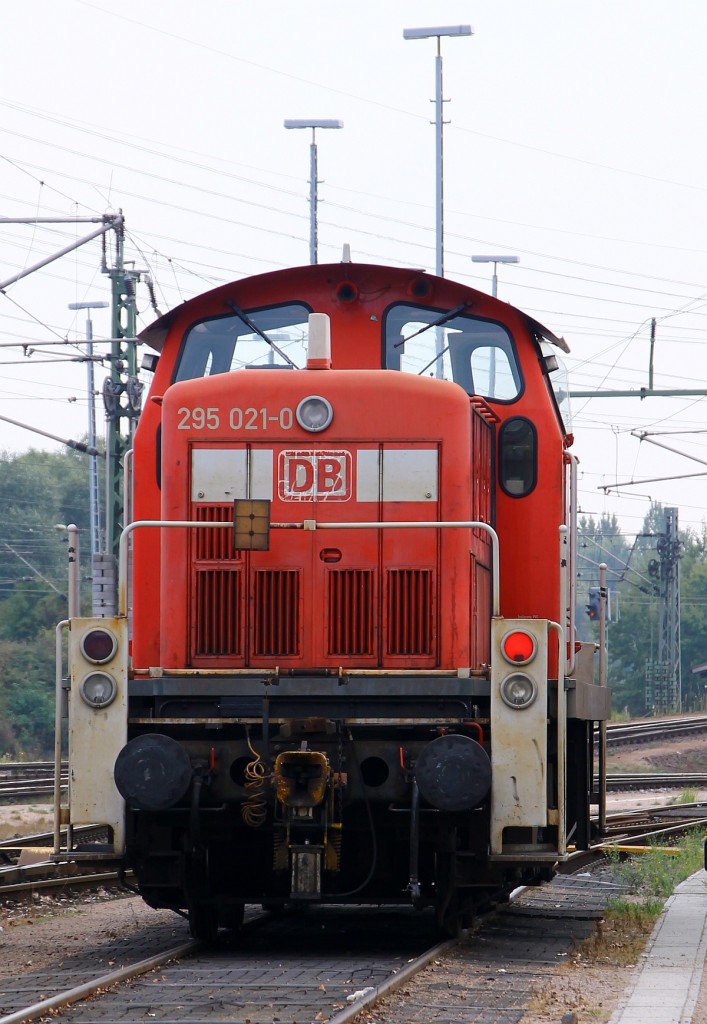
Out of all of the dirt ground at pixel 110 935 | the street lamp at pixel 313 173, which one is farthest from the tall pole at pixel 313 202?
the dirt ground at pixel 110 935

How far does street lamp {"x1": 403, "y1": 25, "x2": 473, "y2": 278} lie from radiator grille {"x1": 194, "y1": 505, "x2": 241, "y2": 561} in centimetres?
1856

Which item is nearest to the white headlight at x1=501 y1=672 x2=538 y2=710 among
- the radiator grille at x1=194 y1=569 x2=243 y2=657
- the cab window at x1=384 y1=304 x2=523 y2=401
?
the radiator grille at x1=194 y1=569 x2=243 y2=657

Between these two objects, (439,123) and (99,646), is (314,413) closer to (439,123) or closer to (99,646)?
(99,646)

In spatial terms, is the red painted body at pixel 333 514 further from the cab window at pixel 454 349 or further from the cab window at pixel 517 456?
the cab window at pixel 517 456

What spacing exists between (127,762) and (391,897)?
73.2 inches

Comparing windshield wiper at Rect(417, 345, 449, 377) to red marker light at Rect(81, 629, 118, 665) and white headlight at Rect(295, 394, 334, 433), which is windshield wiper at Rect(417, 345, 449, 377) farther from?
red marker light at Rect(81, 629, 118, 665)

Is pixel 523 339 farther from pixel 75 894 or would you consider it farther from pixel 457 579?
pixel 75 894

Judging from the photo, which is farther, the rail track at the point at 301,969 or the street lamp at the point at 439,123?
the street lamp at the point at 439,123

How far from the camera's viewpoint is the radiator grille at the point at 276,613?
26.6ft

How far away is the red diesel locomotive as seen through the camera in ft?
25.2

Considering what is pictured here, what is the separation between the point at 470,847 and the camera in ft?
25.8

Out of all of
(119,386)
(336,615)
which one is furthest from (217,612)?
(119,386)

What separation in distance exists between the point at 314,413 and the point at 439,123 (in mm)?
20609

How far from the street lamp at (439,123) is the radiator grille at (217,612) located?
1868 centimetres
